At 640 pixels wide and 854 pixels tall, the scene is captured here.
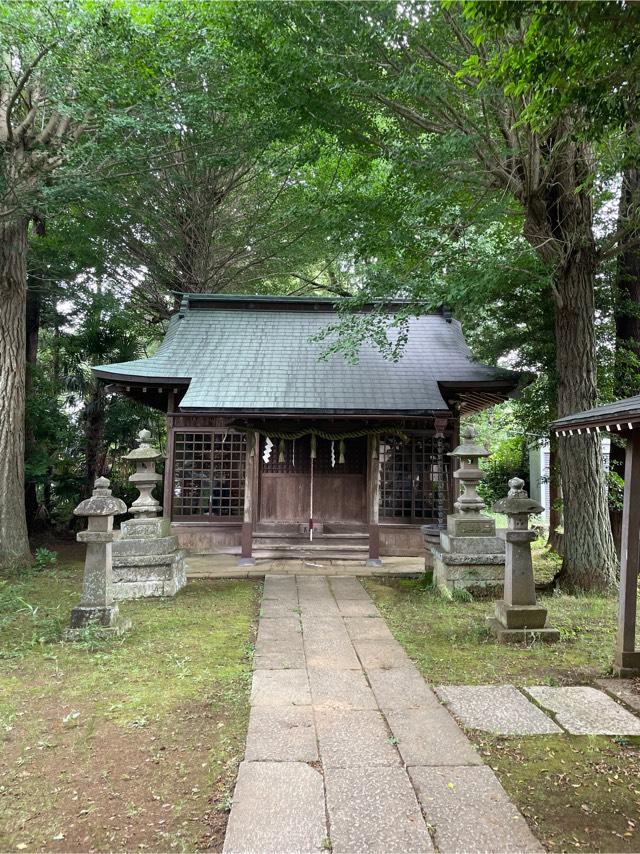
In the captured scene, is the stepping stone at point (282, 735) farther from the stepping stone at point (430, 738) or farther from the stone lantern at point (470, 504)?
the stone lantern at point (470, 504)

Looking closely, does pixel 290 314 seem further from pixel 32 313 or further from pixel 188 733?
pixel 188 733

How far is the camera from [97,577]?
4.82 metres

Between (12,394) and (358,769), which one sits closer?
(358,769)

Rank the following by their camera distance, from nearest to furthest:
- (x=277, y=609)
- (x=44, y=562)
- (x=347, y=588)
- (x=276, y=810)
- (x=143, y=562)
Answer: (x=276, y=810) < (x=277, y=609) < (x=143, y=562) < (x=347, y=588) < (x=44, y=562)

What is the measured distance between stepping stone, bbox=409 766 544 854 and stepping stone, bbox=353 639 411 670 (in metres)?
1.60

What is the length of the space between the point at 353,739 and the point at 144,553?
4386 millimetres

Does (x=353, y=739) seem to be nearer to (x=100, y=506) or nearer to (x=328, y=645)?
(x=328, y=645)

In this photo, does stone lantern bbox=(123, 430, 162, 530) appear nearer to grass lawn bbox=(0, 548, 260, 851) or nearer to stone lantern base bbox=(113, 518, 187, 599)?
stone lantern base bbox=(113, 518, 187, 599)

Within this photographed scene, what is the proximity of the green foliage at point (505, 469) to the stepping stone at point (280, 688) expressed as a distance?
11994 mm

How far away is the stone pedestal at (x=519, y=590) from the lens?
4.75 m

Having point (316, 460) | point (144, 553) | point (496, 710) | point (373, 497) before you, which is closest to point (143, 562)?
point (144, 553)

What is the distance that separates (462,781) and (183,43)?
9.64 meters

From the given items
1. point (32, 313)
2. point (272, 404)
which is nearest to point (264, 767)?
point (272, 404)

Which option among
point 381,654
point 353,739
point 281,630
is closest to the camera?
point 353,739
